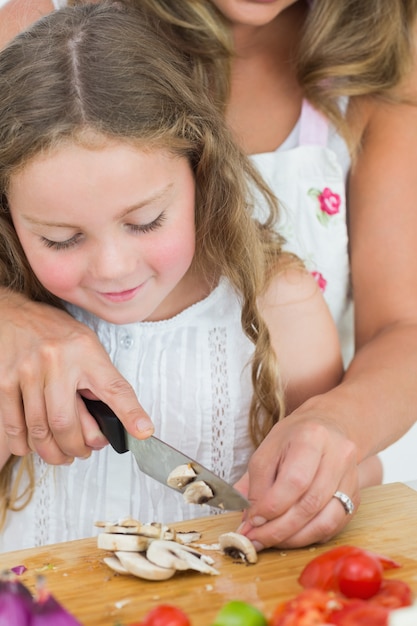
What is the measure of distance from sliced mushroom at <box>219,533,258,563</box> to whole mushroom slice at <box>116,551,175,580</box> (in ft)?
0.27

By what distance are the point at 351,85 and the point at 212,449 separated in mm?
634

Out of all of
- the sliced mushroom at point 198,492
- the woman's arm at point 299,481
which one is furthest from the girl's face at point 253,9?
the sliced mushroom at point 198,492

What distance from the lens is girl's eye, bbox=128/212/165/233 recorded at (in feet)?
4.04

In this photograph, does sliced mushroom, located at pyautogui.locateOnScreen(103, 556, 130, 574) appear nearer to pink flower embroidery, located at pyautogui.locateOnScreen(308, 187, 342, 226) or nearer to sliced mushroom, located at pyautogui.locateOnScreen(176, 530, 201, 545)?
sliced mushroom, located at pyautogui.locateOnScreen(176, 530, 201, 545)

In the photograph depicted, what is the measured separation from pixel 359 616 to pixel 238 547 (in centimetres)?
24

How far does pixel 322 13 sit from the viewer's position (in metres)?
1.66

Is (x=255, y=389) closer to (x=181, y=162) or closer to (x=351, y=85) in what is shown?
(x=181, y=162)

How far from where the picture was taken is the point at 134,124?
1.23 metres

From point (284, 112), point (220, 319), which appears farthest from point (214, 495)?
point (284, 112)

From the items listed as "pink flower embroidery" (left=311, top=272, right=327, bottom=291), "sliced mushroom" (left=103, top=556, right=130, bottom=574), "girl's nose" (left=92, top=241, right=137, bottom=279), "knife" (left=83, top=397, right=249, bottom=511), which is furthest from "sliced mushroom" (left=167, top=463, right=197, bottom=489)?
"pink flower embroidery" (left=311, top=272, right=327, bottom=291)

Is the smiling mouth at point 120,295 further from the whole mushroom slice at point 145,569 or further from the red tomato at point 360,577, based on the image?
the red tomato at point 360,577

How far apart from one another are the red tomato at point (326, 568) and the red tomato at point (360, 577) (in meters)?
0.02

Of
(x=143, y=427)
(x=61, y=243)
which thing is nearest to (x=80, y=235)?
(x=61, y=243)

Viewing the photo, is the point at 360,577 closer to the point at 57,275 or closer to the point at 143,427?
the point at 143,427
